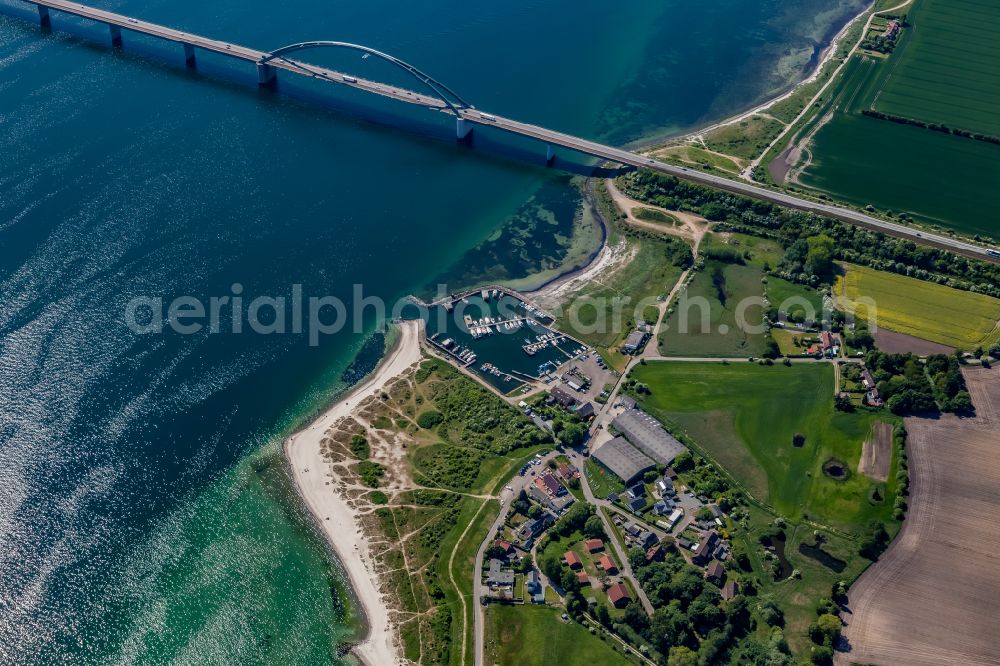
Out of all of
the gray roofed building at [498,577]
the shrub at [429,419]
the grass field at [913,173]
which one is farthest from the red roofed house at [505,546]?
the grass field at [913,173]

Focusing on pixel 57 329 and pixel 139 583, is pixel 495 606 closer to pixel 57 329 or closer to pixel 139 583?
pixel 139 583

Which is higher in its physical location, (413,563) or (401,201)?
(401,201)

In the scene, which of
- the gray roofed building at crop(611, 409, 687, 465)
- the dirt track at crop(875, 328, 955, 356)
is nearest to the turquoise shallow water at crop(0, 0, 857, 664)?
the gray roofed building at crop(611, 409, 687, 465)

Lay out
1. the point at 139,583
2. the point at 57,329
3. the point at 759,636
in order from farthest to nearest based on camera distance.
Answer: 1. the point at 57,329
2. the point at 139,583
3. the point at 759,636

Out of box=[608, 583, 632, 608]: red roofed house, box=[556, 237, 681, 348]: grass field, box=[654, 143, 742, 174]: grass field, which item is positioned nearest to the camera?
box=[608, 583, 632, 608]: red roofed house

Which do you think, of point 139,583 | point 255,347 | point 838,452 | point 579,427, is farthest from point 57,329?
point 838,452

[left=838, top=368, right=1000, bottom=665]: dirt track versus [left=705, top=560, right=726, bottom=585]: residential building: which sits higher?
[left=838, top=368, right=1000, bottom=665]: dirt track

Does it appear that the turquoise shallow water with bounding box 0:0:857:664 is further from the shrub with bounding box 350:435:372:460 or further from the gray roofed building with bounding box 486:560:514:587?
the gray roofed building with bounding box 486:560:514:587
